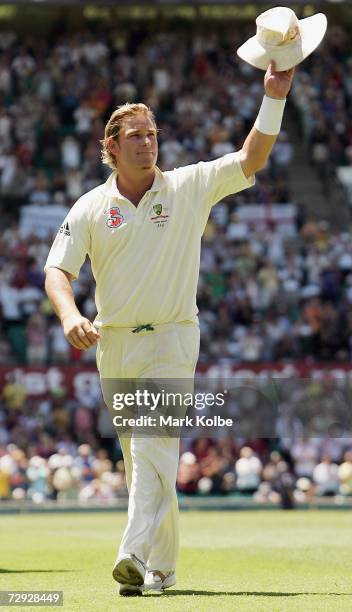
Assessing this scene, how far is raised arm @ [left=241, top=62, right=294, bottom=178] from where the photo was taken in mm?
7902

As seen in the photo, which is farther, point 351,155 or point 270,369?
point 351,155

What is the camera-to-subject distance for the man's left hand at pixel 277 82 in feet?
25.9

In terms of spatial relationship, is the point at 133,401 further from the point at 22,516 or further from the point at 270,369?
the point at 270,369

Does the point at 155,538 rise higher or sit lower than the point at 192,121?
lower

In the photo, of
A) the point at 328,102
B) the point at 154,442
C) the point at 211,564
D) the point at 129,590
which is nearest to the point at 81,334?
the point at 154,442

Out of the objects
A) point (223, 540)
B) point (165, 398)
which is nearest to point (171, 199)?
point (165, 398)

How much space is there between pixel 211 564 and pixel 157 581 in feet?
8.60

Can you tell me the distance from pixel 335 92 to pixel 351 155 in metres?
2.17

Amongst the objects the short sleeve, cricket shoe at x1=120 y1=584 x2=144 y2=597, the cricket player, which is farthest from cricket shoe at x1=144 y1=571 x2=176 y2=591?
the short sleeve

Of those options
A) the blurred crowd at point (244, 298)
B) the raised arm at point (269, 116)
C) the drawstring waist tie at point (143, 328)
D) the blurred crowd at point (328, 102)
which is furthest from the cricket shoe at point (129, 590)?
the blurred crowd at point (328, 102)

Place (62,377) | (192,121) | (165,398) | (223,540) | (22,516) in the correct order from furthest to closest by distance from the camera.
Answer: (192,121) → (62,377) → (22,516) → (223,540) → (165,398)

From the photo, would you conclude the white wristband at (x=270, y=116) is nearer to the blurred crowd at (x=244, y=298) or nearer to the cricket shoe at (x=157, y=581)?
the cricket shoe at (x=157, y=581)

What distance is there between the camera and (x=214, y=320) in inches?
1120

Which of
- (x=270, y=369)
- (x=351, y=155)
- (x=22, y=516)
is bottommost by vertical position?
(x=22, y=516)
